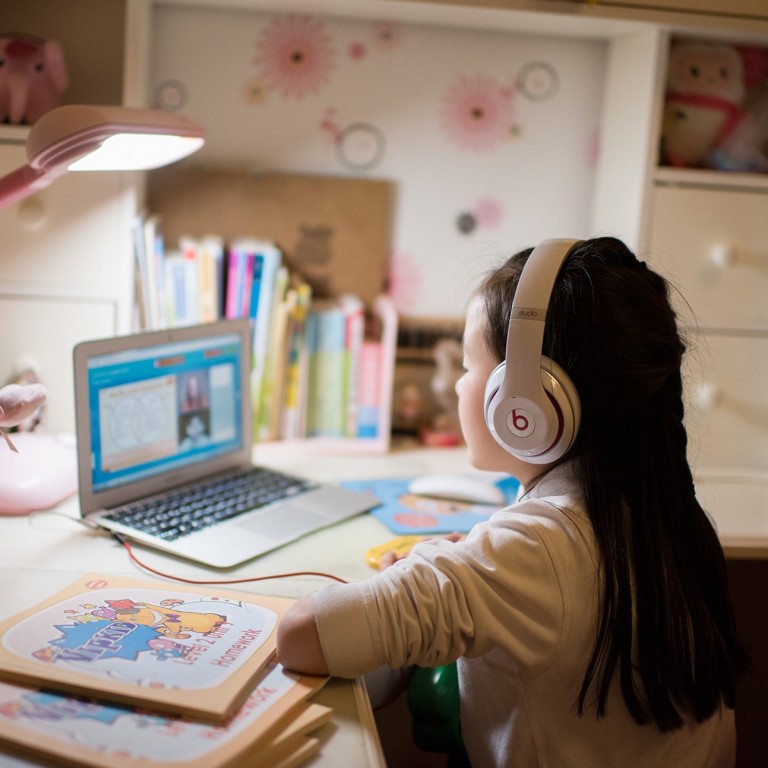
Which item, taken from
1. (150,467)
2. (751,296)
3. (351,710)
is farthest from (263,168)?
(351,710)

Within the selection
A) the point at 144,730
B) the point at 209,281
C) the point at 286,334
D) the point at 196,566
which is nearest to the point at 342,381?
the point at 286,334

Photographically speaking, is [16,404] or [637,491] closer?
[637,491]

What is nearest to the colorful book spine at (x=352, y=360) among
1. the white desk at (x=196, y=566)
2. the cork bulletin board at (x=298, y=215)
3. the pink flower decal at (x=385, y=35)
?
the cork bulletin board at (x=298, y=215)

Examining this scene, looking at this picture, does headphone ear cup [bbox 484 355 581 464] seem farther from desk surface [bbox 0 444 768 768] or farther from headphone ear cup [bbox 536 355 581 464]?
desk surface [bbox 0 444 768 768]

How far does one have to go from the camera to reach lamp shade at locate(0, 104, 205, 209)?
3.05 ft

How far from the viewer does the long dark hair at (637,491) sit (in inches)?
32.2

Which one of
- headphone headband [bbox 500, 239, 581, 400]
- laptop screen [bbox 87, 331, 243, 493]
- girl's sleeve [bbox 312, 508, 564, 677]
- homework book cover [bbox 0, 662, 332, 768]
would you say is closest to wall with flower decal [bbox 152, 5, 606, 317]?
laptop screen [bbox 87, 331, 243, 493]

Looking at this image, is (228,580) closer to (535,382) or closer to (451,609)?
(451,609)

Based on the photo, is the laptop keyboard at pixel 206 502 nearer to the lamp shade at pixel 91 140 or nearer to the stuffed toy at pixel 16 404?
the stuffed toy at pixel 16 404

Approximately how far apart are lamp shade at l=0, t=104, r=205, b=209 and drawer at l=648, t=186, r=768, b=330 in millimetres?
816

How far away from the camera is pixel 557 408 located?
2.69 feet

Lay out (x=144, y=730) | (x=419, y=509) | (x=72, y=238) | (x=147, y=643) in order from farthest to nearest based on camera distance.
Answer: (x=72, y=238), (x=419, y=509), (x=147, y=643), (x=144, y=730)

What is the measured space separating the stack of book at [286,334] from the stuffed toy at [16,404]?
1.49 feet

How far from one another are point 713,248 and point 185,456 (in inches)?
37.7
